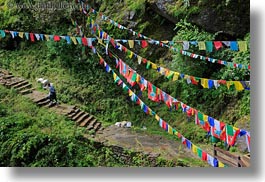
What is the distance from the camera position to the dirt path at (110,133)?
325 centimetres

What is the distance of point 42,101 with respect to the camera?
3.39 meters

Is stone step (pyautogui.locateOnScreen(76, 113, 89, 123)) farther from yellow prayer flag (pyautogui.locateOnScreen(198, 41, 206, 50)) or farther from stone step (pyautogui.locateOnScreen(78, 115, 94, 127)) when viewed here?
yellow prayer flag (pyautogui.locateOnScreen(198, 41, 206, 50))

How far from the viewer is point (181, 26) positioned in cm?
350

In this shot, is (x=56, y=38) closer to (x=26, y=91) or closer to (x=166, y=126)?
(x=26, y=91)

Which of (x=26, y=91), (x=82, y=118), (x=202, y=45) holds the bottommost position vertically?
(x=82, y=118)

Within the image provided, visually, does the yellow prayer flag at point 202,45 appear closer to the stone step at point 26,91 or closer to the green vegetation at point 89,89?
the green vegetation at point 89,89

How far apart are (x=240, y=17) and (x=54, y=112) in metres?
2.13

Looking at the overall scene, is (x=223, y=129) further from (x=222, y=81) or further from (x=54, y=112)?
(x=54, y=112)

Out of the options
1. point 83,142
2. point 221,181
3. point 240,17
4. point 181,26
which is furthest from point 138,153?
point 240,17

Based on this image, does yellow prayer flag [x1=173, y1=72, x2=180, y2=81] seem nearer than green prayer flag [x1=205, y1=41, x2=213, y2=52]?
No

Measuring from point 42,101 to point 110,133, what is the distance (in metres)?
0.78

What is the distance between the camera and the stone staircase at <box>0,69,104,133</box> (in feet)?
11.0

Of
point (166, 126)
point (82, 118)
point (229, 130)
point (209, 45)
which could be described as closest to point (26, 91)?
point (82, 118)

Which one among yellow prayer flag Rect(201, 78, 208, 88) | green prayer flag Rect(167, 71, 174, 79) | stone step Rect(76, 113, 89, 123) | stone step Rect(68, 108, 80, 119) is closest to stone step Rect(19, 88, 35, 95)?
stone step Rect(68, 108, 80, 119)
